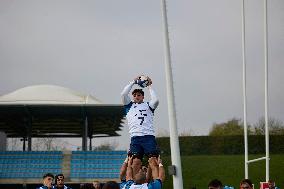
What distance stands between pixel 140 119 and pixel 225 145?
4492cm

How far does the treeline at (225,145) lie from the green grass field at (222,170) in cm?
264

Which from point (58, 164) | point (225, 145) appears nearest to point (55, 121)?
point (58, 164)

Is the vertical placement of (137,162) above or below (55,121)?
below

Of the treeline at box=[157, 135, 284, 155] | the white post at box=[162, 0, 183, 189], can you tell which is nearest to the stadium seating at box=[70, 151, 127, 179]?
the treeline at box=[157, 135, 284, 155]

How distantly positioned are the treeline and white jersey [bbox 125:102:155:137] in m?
42.8

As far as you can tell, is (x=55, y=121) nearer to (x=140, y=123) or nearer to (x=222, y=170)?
(x=222, y=170)

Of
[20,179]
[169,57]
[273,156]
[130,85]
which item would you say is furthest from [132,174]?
[273,156]

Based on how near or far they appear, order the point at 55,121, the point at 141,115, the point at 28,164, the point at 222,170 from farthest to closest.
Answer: the point at 222,170 → the point at 55,121 → the point at 28,164 → the point at 141,115

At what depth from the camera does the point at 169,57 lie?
12797 mm

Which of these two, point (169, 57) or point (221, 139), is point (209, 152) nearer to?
point (221, 139)

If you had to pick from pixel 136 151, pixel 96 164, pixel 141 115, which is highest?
pixel 141 115

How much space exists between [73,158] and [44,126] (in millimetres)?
6444

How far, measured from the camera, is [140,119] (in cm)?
1128

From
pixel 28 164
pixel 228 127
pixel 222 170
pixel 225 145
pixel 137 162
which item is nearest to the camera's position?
pixel 137 162
